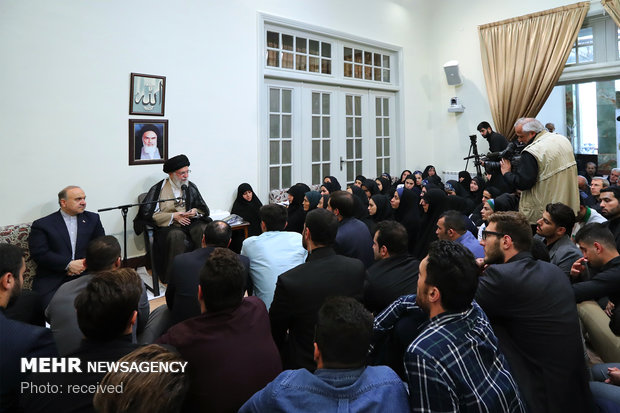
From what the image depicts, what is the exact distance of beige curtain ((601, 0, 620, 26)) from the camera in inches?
227

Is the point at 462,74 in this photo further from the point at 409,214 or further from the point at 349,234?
the point at 349,234

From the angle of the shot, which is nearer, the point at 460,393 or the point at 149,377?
the point at 149,377

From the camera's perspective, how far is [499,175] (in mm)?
5324

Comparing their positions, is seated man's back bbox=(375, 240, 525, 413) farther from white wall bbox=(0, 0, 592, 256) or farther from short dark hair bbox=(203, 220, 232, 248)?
white wall bbox=(0, 0, 592, 256)

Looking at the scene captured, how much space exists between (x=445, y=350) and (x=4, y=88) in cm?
413

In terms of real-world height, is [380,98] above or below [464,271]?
above

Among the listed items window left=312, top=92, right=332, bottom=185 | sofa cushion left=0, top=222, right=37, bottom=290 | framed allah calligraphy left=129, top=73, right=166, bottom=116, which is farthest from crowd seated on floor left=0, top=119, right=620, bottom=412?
window left=312, top=92, right=332, bottom=185

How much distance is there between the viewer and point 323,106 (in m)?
6.41

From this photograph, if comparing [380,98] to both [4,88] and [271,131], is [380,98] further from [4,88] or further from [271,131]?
[4,88]

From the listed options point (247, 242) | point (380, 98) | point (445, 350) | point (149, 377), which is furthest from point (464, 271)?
point (380, 98)

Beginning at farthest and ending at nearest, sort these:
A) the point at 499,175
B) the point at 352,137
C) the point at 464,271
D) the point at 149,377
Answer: the point at 352,137
the point at 499,175
the point at 464,271
the point at 149,377

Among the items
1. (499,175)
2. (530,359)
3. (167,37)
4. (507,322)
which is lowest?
(530,359)

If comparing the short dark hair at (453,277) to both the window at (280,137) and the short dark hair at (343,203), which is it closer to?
the short dark hair at (343,203)

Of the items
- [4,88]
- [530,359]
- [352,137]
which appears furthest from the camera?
[352,137]
